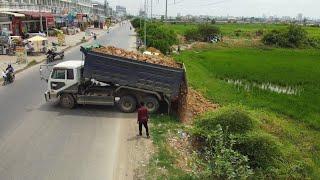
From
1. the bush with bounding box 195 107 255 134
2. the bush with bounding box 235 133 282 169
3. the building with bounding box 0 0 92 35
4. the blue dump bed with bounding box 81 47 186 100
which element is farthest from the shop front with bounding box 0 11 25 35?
the bush with bounding box 235 133 282 169

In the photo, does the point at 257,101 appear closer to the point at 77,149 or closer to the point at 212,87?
the point at 212,87

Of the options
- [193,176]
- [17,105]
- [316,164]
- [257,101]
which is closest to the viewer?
[193,176]

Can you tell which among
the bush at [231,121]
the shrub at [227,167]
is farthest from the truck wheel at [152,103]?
the shrub at [227,167]

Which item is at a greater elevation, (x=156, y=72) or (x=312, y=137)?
(x=156, y=72)

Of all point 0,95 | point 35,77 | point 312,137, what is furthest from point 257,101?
point 35,77

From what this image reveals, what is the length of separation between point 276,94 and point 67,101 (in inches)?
436

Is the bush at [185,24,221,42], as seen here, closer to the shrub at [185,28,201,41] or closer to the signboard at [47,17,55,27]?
the shrub at [185,28,201,41]

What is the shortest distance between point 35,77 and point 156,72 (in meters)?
12.8

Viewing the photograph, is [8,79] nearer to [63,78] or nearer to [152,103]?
[63,78]

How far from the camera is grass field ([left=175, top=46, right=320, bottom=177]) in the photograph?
14.8 m

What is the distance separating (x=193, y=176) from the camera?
33.8 feet

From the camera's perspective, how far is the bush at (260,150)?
1130cm

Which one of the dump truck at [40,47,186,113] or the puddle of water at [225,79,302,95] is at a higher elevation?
the dump truck at [40,47,186,113]

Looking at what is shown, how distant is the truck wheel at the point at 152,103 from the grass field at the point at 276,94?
3518 mm
